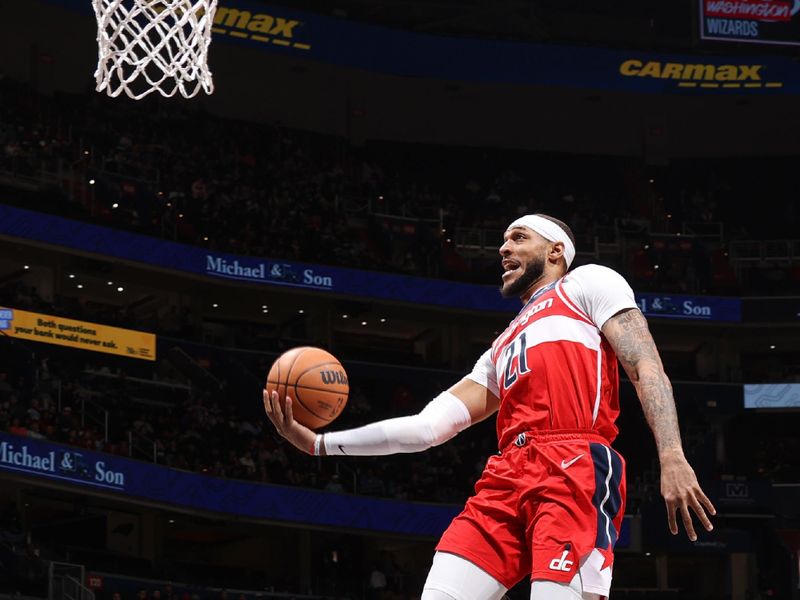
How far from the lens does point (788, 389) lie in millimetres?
34438

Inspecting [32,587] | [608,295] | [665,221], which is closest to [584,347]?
[608,295]

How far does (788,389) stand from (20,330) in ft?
61.2

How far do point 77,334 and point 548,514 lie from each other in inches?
924

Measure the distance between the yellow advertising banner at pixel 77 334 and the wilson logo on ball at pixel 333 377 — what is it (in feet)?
66.7

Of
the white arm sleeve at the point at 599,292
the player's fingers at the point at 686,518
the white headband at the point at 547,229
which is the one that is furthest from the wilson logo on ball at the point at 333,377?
the player's fingers at the point at 686,518

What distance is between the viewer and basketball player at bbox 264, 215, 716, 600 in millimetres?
5402

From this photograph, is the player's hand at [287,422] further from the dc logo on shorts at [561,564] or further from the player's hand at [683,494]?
the player's hand at [683,494]

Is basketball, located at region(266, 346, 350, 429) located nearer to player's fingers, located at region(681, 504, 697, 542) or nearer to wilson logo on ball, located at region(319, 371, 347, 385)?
wilson logo on ball, located at region(319, 371, 347, 385)

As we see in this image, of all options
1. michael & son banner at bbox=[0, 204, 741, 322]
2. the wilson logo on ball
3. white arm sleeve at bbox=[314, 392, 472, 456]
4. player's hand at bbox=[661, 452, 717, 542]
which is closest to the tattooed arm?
player's hand at bbox=[661, 452, 717, 542]

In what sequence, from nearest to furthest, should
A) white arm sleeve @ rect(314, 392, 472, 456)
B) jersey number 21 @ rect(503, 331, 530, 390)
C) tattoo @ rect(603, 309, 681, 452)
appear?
tattoo @ rect(603, 309, 681, 452), jersey number 21 @ rect(503, 331, 530, 390), white arm sleeve @ rect(314, 392, 472, 456)

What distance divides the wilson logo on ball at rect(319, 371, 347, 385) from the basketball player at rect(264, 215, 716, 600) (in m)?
0.28

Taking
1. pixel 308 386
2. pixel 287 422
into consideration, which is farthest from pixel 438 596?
pixel 308 386

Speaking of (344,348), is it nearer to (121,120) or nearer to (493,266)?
(493,266)

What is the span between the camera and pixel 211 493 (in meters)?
26.8
